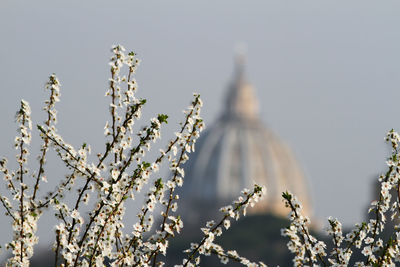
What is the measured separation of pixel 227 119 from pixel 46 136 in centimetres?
16010

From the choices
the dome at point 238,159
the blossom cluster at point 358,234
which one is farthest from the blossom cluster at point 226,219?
the dome at point 238,159

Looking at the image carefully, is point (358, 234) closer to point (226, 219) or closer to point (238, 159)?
point (226, 219)

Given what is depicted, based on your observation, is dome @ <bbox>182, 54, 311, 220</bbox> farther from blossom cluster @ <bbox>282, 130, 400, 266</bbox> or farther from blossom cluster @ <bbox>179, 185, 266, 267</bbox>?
blossom cluster @ <bbox>179, 185, 266, 267</bbox>

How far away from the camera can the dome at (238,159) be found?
6329 inches

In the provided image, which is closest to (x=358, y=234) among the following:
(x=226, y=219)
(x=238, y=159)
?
(x=226, y=219)

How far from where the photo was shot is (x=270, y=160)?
16625 centimetres

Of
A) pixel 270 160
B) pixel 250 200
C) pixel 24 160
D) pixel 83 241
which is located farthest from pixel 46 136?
pixel 270 160

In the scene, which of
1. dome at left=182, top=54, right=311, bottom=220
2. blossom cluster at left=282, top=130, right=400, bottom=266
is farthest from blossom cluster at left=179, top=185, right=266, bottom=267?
dome at left=182, top=54, right=311, bottom=220

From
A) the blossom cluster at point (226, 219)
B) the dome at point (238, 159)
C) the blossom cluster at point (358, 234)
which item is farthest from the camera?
the dome at point (238, 159)

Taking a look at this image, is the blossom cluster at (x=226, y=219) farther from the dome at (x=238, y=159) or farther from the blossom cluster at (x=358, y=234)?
the dome at (x=238, y=159)

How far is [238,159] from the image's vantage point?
166 meters

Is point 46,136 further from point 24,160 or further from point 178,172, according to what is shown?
point 178,172

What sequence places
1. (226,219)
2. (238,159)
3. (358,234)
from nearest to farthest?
(226,219) < (358,234) < (238,159)

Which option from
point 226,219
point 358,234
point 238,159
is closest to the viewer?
point 226,219
